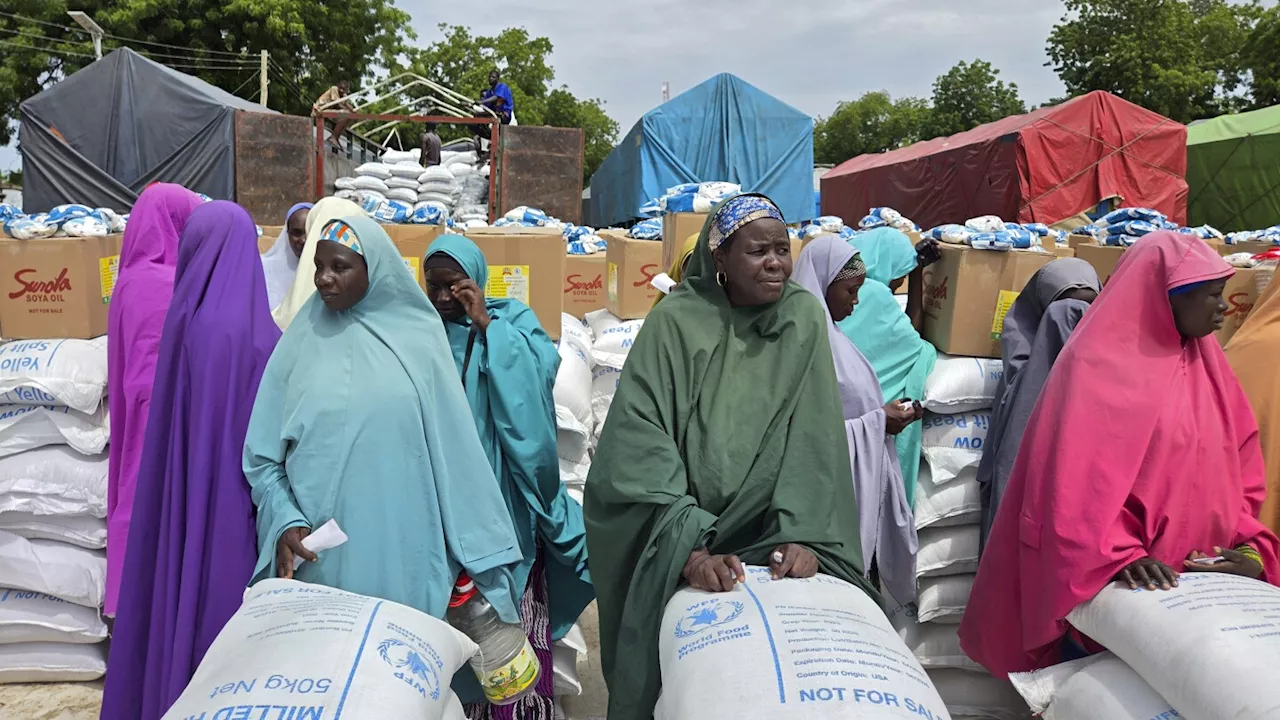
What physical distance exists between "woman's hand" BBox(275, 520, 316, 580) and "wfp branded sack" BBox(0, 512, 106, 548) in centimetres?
161

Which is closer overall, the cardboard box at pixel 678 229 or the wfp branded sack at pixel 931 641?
the wfp branded sack at pixel 931 641

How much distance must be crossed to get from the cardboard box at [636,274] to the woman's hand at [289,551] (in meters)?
2.54

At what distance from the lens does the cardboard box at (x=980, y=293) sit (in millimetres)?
3215

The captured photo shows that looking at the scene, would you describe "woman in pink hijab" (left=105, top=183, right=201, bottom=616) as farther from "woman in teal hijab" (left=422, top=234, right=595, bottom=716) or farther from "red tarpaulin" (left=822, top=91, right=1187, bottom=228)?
"red tarpaulin" (left=822, top=91, right=1187, bottom=228)

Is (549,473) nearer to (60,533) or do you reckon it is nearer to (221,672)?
(221,672)

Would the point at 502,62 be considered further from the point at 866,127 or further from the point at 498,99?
the point at 866,127

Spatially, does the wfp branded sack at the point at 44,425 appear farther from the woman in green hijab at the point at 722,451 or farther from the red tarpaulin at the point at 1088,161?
the red tarpaulin at the point at 1088,161

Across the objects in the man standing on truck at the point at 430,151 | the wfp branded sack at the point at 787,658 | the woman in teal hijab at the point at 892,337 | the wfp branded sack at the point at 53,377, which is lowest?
the wfp branded sack at the point at 787,658

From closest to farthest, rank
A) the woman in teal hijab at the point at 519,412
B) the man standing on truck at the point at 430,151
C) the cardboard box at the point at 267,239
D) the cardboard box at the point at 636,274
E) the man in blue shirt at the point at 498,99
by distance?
1. the woman in teal hijab at the point at 519,412
2. the cardboard box at the point at 636,274
3. the cardboard box at the point at 267,239
4. the man standing on truck at the point at 430,151
5. the man in blue shirt at the point at 498,99

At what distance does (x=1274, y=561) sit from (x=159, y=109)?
12799 mm

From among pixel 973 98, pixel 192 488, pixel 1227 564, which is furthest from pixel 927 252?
pixel 973 98

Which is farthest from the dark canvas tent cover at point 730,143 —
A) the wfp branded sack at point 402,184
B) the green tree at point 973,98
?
the green tree at point 973,98

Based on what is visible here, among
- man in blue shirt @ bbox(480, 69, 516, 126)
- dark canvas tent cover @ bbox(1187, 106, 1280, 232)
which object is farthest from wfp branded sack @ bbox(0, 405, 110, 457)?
dark canvas tent cover @ bbox(1187, 106, 1280, 232)

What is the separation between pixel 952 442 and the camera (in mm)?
3133
